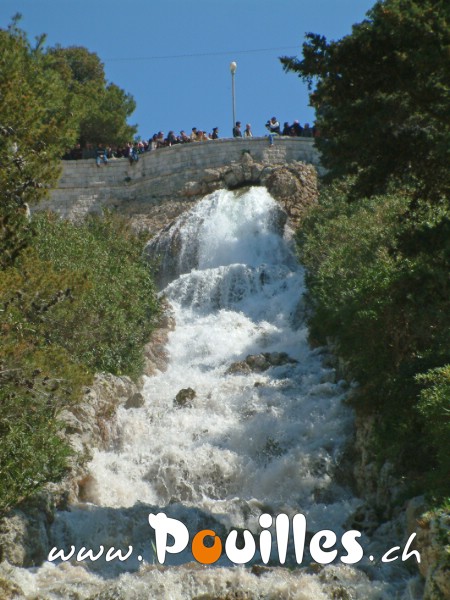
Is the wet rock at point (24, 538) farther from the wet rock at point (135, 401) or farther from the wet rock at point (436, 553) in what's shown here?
the wet rock at point (135, 401)

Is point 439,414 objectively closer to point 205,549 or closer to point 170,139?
point 205,549

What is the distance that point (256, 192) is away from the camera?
3456cm

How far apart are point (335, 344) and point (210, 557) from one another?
8.74 m

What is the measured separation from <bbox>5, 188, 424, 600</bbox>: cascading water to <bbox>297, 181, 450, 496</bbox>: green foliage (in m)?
1.44

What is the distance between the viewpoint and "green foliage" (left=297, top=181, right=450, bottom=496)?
543 inches

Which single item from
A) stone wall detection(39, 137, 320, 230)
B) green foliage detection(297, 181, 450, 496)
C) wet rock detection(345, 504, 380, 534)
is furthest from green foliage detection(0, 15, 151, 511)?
stone wall detection(39, 137, 320, 230)

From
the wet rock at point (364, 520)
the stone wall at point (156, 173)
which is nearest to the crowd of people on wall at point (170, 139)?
the stone wall at point (156, 173)

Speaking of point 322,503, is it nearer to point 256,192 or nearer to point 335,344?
point 335,344

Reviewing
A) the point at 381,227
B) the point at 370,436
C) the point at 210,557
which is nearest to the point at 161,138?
the point at 381,227

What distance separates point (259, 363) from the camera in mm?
24516

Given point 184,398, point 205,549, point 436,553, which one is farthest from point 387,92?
point 184,398

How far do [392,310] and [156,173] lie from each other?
21668 mm

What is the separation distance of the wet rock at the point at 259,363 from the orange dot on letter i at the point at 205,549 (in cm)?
830

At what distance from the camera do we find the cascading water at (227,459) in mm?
13906
